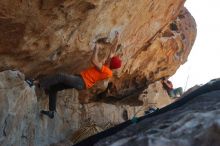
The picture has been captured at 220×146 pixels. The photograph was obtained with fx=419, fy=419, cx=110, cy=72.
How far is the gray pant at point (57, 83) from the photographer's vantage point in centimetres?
820

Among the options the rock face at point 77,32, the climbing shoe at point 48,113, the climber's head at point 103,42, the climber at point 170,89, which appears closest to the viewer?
the rock face at point 77,32

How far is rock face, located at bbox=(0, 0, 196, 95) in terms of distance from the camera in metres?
7.16

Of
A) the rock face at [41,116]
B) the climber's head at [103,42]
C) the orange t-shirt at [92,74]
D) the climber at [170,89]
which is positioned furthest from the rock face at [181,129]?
the climber at [170,89]

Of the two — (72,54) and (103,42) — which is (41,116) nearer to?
(72,54)

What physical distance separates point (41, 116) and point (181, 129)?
17.0 feet

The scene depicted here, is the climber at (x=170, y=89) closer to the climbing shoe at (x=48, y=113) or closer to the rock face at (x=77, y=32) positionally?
the rock face at (x=77, y=32)

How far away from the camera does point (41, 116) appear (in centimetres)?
847

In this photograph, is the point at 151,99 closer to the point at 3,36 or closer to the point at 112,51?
the point at 112,51

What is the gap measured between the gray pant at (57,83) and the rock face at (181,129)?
4041 millimetres

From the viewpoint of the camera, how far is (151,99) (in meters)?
13.6

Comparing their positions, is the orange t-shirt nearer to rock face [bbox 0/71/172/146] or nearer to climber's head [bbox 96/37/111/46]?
climber's head [bbox 96/37/111/46]

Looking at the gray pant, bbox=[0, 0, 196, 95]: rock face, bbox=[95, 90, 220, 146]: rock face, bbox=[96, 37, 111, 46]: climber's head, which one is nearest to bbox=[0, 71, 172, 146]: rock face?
the gray pant

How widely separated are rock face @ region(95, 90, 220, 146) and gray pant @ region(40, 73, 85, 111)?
4.04 metres

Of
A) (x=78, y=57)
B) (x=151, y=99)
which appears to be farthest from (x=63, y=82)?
(x=151, y=99)
